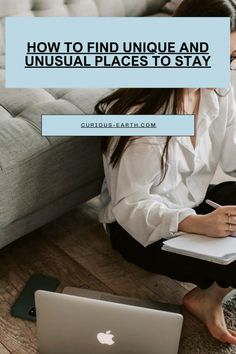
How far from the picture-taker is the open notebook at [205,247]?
3.57 feet

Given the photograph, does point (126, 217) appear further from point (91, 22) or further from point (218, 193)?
point (91, 22)

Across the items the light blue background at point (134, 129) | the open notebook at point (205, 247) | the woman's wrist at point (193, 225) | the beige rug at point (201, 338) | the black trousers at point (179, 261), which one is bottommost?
the beige rug at point (201, 338)

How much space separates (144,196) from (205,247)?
158mm

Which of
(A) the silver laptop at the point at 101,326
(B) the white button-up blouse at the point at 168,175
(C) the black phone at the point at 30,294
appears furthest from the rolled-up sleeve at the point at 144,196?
(C) the black phone at the point at 30,294

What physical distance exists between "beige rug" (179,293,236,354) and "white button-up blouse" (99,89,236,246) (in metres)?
0.22

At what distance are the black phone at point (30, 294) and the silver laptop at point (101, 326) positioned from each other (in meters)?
0.14

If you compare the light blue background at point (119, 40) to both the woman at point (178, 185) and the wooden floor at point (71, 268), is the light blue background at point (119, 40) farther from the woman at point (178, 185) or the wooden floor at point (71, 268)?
the wooden floor at point (71, 268)

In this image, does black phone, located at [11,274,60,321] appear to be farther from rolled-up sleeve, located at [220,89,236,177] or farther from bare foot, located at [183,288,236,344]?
rolled-up sleeve, located at [220,89,236,177]

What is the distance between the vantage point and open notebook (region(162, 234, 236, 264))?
1088 mm

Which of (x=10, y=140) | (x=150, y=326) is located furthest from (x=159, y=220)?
(x=10, y=140)

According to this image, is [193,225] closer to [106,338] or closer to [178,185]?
[178,185]

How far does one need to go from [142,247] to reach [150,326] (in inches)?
9.1

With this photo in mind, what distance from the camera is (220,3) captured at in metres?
1.04

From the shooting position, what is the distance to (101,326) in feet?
3.60
